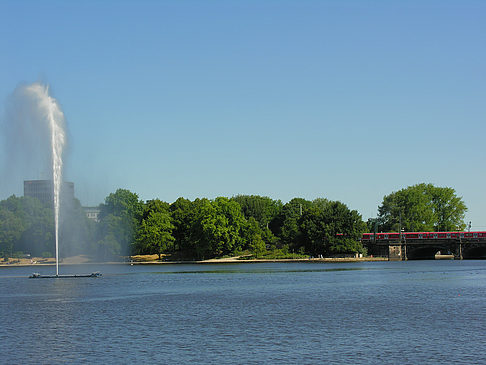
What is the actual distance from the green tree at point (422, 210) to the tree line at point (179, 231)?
930mm

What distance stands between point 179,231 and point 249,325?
12726cm

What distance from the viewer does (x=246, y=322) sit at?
136 feet

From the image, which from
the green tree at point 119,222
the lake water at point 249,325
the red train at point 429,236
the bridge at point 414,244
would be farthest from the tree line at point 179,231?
the lake water at point 249,325

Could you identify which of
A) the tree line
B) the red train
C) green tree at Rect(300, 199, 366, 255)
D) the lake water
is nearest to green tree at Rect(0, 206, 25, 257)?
the tree line

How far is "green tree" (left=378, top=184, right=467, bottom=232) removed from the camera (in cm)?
18299

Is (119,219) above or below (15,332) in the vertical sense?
above

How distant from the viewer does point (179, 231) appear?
166125 mm

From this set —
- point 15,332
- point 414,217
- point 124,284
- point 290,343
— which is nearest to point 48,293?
point 124,284

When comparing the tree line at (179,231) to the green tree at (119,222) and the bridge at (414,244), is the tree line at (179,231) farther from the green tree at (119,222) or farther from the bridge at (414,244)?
the bridge at (414,244)

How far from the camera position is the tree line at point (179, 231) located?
144000mm

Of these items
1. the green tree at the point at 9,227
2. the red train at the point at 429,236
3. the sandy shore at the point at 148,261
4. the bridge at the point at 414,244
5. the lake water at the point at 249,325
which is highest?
the green tree at the point at 9,227

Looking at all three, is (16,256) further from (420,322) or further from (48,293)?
(420,322)

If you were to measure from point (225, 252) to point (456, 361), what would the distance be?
13274cm

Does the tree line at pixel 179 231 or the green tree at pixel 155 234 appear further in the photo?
the green tree at pixel 155 234
